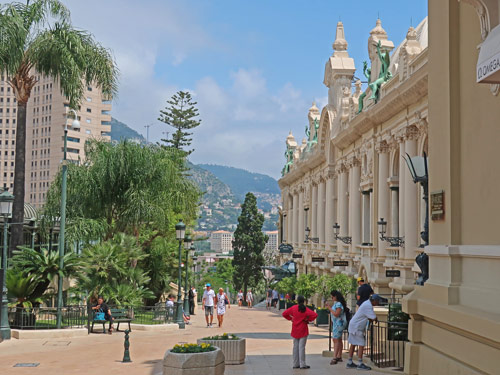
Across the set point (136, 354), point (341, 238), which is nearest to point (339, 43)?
point (341, 238)

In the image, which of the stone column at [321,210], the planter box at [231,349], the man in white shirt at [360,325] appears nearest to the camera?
the man in white shirt at [360,325]

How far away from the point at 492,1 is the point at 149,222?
27.7m

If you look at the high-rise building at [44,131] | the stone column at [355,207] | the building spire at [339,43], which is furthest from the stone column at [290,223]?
the high-rise building at [44,131]

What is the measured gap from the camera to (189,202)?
36.0 m

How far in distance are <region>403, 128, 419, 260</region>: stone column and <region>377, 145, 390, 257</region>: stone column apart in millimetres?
3300

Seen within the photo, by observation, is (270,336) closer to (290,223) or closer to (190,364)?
(190,364)

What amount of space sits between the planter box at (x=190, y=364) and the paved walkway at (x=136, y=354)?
61.1 inches

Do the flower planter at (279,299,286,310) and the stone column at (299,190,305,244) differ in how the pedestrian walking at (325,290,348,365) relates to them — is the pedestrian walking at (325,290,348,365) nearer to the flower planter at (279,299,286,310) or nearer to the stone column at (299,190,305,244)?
the flower planter at (279,299,286,310)

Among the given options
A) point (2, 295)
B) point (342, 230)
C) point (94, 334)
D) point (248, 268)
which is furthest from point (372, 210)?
point (248, 268)

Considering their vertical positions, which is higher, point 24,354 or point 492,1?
point 492,1

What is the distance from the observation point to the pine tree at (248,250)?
7894cm

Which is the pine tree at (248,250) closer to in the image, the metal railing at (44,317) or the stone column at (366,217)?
the stone column at (366,217)

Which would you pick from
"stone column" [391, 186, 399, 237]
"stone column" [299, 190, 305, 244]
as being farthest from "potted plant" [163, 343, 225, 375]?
"stone column" [299, 190, 305, 244]

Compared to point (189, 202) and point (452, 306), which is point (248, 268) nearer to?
point (189, 202)
